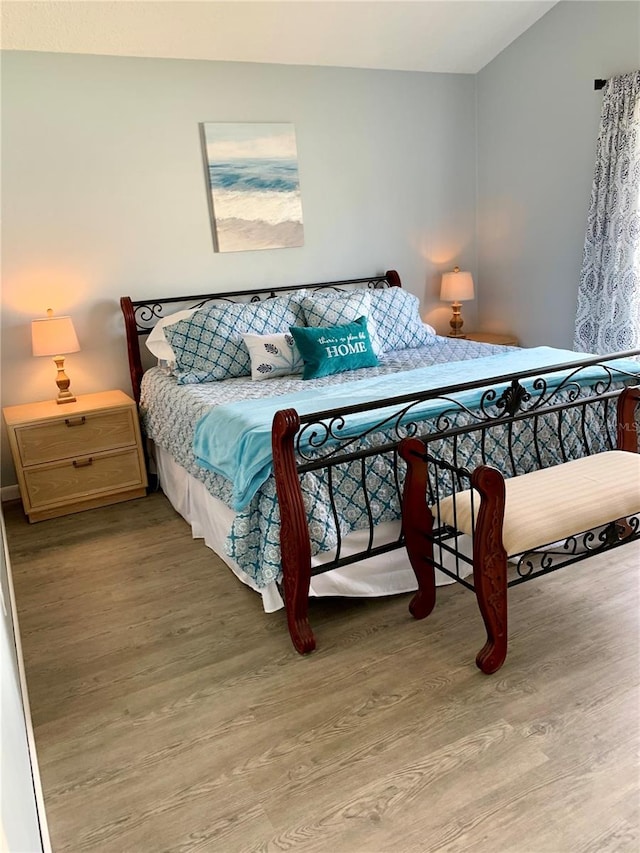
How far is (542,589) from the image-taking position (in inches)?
97.9

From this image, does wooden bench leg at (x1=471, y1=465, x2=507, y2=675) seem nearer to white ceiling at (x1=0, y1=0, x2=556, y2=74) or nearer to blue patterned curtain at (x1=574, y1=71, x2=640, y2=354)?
blue patterned curtain at (x1=574, y1=71, x2=640, y2=354)

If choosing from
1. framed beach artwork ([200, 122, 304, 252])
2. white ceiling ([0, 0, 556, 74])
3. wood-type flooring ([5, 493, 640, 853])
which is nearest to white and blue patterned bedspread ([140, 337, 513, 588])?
wood-type flooring ([5, 493, 640, 853])

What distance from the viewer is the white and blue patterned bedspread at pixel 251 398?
225 centimetres

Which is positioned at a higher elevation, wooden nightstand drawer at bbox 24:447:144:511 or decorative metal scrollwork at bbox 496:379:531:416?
decorative metal scrollwork at bbox 496:379:531:416

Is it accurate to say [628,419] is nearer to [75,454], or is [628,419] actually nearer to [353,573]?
[353,573]

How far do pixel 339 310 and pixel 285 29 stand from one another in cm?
159

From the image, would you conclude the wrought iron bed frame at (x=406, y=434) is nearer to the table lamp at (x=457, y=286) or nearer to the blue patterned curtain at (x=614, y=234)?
the blue patterned curtain at (x=614, y=234)

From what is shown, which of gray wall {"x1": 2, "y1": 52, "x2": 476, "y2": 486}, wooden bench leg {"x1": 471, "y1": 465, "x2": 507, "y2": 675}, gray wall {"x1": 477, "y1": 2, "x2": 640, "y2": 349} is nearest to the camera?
wooden bench leg {"x1": 471, "y1": 465, "x2": 507, "y2": 675}

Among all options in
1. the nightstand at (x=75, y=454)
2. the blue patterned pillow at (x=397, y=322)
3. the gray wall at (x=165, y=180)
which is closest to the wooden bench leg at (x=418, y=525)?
the blue patterned pillow at (x=397, y=322)

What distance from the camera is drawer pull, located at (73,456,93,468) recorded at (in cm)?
347

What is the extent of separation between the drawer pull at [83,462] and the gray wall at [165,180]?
1.67 ft

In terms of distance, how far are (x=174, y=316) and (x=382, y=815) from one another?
284 centimetres

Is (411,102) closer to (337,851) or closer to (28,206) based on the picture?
(28,206)

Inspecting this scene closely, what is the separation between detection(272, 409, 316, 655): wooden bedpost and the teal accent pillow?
1.35 m
